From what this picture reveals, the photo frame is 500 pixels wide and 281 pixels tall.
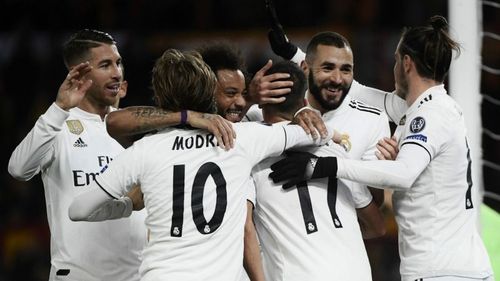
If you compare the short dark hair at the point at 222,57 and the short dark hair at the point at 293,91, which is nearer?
the short dark hair at the point at 293,91

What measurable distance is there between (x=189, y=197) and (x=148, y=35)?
7.92m

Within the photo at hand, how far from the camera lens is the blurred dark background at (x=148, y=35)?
1132 cm

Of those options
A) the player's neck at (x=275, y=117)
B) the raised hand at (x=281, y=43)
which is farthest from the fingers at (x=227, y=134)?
the raised hand at (x=281, y=43)

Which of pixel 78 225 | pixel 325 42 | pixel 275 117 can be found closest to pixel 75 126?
pixel 78 225

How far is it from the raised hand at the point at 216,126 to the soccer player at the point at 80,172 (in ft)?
2.66

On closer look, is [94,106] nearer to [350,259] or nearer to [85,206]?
[85,206]

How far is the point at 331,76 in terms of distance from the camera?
5070 millimetres

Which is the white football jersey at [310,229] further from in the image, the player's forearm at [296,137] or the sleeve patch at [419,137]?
the sleeve patch at [419,137]

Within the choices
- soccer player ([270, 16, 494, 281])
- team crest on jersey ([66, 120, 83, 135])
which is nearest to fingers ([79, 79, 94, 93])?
team crest on jersey ([66, 120, 83, 135])

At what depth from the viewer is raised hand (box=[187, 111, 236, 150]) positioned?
4.38m

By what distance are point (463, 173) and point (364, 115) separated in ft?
1.96

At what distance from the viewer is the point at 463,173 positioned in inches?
194

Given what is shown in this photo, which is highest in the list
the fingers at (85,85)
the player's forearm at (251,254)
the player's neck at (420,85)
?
the fingers at (85,85)

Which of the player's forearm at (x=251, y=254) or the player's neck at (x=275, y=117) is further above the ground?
the player's neck at (x=275, y=117)
